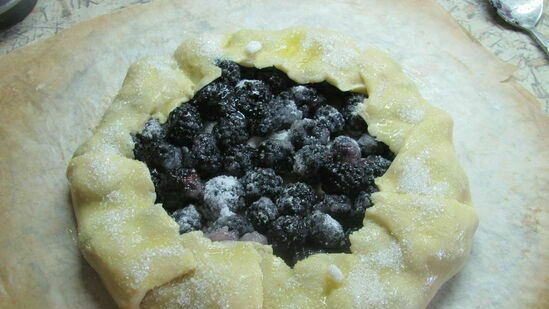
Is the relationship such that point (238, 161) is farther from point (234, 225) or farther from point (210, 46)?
point (210, 46)

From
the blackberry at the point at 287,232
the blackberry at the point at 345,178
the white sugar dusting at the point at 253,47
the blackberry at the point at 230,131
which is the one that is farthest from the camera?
the white sugar dusting at the point at 253,47

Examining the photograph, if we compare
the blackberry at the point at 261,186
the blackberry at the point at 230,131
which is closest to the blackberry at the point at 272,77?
the blackberry at the point at 230,131

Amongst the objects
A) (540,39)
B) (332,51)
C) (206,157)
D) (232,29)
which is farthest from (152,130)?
(540,39)

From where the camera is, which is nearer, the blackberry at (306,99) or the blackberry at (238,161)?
the blackberry at (238,161)

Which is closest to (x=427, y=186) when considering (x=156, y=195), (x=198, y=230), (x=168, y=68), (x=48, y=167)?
(x=198, y=230)

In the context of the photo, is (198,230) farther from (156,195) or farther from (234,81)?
(234,81)

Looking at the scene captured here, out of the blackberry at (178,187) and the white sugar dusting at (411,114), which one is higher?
the white sugar dusting at (411,114)

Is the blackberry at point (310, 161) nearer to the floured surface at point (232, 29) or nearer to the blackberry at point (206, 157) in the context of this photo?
the blackberry at point (206, 157)
